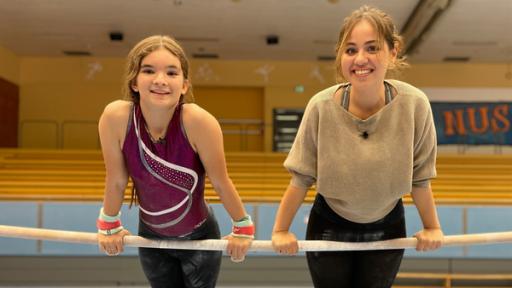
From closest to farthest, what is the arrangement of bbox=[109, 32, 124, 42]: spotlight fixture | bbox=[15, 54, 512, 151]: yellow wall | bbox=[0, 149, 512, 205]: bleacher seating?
bbox=[0, 149, 512, 205]: bleacher seating
bbox=[109, 32, 124, 42]: spotlight fixture
bbox=[15, 54, 512, 151]: yellow wall

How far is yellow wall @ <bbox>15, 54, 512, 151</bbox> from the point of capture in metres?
14.4

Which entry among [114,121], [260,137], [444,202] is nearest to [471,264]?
[444,202]

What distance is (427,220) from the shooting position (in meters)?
2.48

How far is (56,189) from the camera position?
8.67 meters

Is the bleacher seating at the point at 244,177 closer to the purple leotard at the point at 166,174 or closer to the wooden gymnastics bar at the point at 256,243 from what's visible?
the wooden gymnastics bar at the point at 256,243

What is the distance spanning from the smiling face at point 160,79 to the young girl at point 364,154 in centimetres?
65

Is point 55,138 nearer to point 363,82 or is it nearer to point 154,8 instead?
point 154,8

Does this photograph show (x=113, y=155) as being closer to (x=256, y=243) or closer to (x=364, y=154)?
(x=256, y=243)

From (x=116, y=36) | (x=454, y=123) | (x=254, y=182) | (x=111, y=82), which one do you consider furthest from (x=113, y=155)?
(x=454, y=123)

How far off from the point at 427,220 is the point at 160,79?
1532 mm

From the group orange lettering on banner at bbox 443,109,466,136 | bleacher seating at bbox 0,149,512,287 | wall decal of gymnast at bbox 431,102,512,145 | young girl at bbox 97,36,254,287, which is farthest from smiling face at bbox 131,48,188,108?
orange lettering on banner at bbox 443,109,466,136

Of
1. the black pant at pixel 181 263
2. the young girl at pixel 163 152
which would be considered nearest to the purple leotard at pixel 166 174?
the young girl at pixel 163 152

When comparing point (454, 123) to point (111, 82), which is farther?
point (111, 82)

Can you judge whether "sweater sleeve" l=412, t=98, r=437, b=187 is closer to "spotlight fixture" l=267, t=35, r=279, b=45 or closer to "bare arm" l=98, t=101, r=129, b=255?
"bare arm" l=98, t=101, r=129, b=255
